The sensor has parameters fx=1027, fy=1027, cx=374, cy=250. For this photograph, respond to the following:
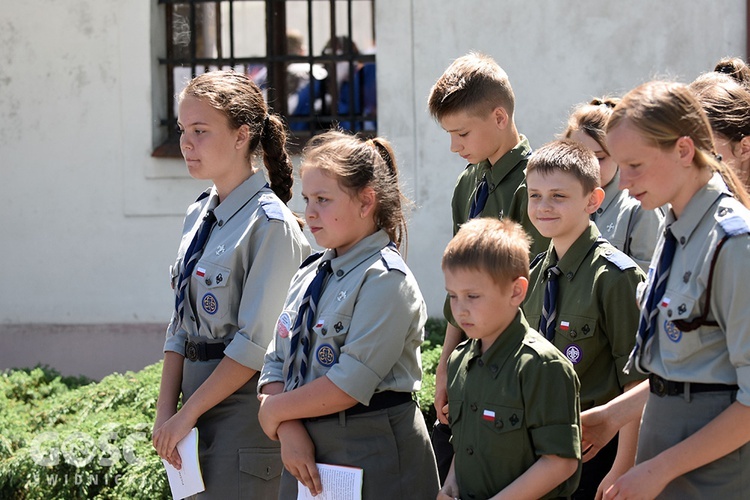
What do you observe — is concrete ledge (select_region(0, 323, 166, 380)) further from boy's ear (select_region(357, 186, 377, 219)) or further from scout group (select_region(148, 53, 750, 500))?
boy's ear (select_region(357, 186, 377, 219))

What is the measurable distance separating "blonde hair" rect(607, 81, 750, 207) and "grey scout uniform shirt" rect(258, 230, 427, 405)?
766 millimetres

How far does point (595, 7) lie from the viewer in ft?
22.7

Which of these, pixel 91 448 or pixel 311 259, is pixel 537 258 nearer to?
pixel 311 259

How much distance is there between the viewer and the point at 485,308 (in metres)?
2.57

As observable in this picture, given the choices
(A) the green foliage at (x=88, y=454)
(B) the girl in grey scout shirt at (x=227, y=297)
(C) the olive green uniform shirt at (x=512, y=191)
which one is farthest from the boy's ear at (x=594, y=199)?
(A) the green foliage at (x=88, y=454)

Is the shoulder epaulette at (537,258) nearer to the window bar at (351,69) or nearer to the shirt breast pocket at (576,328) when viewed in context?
the shirt breast pocket at (576,328)

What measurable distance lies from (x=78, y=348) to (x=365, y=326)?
5.30 metres

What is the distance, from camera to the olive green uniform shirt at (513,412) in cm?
249

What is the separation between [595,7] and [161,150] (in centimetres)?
321

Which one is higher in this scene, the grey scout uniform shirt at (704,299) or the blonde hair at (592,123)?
the blonde hair at (592,123)

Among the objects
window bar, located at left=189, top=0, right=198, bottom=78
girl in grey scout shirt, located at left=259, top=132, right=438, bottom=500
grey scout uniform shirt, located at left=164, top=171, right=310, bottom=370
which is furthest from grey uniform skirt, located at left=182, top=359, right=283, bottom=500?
window bar, located at left=189, top=0, right=198, bottom=78

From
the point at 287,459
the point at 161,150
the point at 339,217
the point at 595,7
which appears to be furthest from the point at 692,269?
the point at 161,150

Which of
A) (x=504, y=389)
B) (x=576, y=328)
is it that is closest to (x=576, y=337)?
(x=576, y=328)

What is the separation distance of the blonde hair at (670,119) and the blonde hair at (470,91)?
36.4 inches
